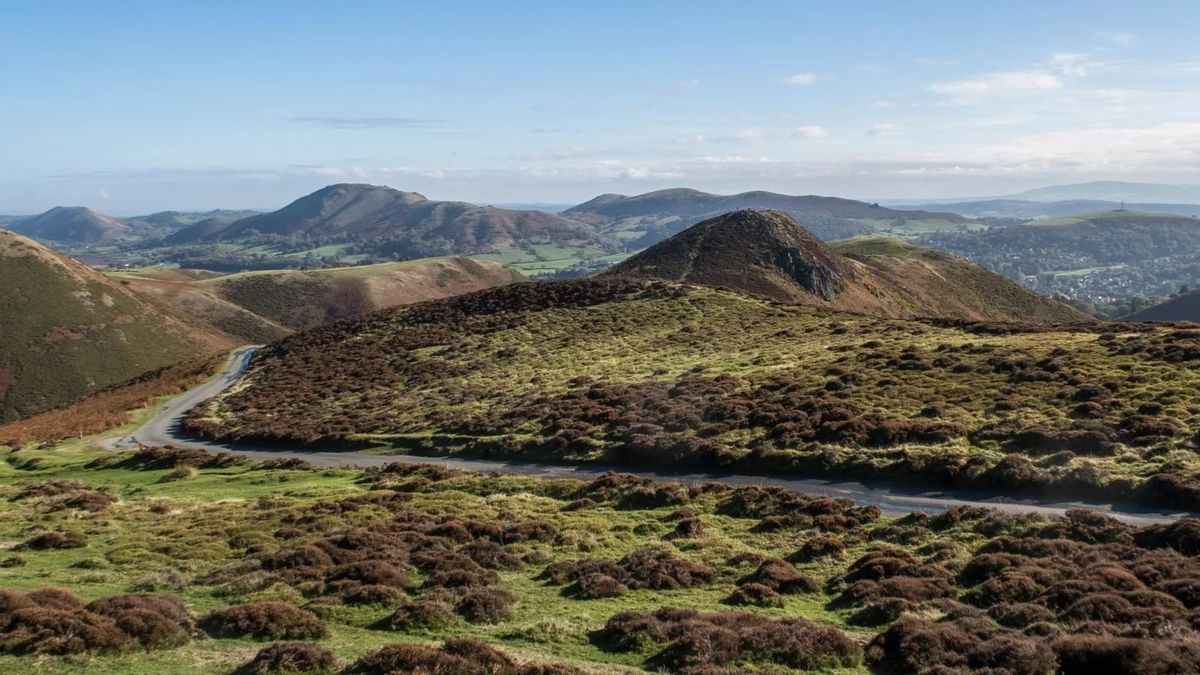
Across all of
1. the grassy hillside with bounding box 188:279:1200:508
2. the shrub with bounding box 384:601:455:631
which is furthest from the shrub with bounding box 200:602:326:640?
the grassy hillside with bounding box 188:279:1200:508

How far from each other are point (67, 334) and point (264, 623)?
12988cm

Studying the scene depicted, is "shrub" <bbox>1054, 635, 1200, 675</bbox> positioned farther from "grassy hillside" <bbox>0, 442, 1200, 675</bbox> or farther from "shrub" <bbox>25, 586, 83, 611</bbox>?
"shrub" <bbox>25, 586, 83, 611</bbox>


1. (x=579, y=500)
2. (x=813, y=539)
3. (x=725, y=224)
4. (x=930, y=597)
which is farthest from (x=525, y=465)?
(x=725, y=224)

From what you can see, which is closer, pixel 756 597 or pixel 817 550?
pixel 756 597

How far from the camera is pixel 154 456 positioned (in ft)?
139

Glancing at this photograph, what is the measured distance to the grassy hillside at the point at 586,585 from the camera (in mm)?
13133

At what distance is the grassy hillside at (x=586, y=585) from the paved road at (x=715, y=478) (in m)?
2.72

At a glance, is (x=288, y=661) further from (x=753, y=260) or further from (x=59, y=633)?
(x=753, y=260)

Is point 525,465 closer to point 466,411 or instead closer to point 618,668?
point 466,411

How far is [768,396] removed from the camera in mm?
41406

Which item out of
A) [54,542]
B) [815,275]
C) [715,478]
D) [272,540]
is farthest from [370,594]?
[815,275]

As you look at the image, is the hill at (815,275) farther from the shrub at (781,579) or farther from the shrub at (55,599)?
the shrub at (55,599)

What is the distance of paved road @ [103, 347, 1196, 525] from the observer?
81.6 feet

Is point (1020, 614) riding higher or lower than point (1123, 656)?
lower
